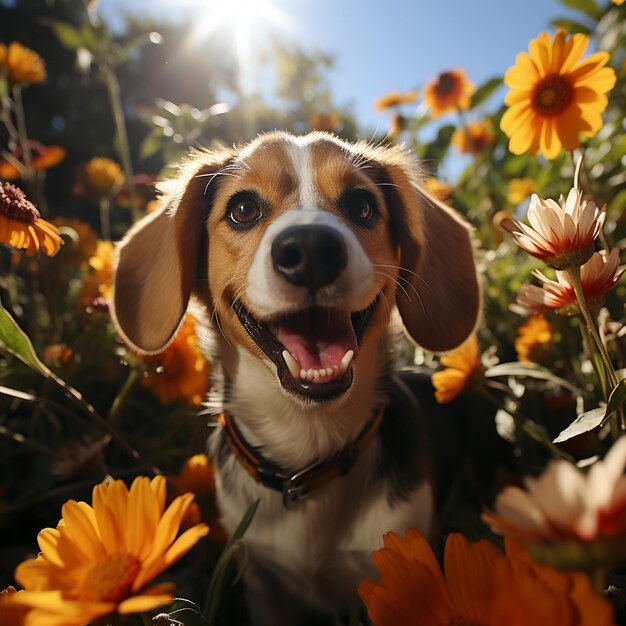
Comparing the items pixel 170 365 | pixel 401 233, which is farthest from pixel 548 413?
pixel 170 365

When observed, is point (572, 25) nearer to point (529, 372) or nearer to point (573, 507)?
point (529, 372)

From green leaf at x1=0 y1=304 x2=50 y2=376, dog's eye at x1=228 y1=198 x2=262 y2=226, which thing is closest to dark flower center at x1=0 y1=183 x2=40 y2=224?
green leaf at x1=0 y1=304 x2=50 y2=376

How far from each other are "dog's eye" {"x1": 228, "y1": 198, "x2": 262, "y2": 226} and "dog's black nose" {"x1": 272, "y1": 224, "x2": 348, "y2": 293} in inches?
12.3

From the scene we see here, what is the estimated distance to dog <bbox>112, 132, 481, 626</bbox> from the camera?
1.22 m

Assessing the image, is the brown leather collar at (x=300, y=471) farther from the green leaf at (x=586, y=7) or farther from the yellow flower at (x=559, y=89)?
the green leaf at (x=586, y=7)

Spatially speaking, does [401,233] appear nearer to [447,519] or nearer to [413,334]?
[413,334]

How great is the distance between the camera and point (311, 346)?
1.20 meters

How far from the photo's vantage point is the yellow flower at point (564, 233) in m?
0.73

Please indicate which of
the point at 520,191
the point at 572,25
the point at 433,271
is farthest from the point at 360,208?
the point at 520,191

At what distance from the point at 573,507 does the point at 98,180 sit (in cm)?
261

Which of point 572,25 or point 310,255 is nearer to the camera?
point 310,255

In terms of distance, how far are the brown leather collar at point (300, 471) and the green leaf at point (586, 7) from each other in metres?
1.79

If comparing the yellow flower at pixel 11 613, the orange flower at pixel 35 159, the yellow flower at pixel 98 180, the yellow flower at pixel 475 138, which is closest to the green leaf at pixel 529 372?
the yellow flower at pixel 11 613

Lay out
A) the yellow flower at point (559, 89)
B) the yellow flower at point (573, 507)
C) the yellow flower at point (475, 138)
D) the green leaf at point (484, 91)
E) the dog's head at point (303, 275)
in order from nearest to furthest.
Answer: the yellow flower at point (573, 507)
the yellow flower at point (559, 89)
the dog's head at point (303, 275)
the green leaf at point (484, 91)
the yellow flower at point (475, 138)
